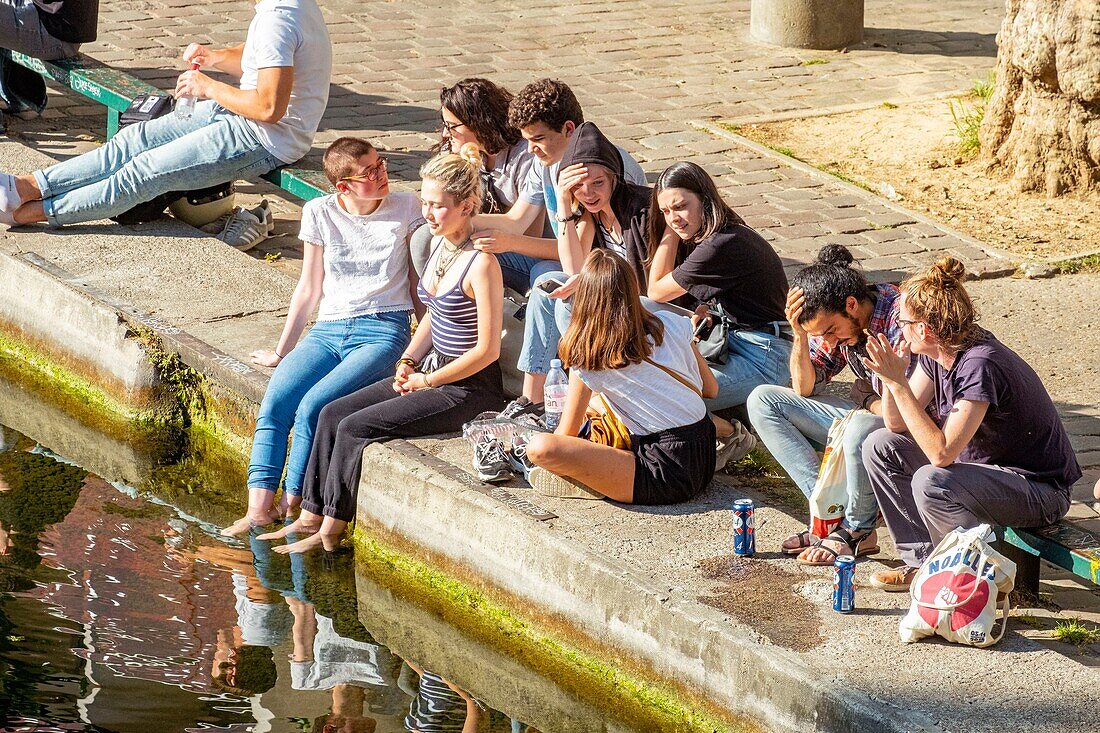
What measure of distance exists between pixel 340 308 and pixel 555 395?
1.20m

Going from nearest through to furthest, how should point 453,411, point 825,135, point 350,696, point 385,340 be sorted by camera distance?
point 350,696
point 453,411
point 385,340
point 825,135

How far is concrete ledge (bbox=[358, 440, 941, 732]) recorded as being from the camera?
4.26m

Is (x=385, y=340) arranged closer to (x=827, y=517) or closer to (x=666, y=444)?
(x=666, y=444)

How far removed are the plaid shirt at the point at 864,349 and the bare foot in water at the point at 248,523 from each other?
2.17 meters

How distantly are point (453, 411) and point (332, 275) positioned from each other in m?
0.95

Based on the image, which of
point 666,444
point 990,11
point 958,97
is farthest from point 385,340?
point 990,11

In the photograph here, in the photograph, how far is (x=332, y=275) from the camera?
638 centimetres

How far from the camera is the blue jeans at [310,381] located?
597cm

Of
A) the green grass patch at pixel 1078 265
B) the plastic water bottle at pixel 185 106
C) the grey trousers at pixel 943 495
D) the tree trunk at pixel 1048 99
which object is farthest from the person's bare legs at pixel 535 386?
the tree trunk at pixel 1048 99

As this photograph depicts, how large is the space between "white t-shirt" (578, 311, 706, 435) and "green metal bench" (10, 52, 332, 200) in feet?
9.15

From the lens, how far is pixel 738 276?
566 centimetres

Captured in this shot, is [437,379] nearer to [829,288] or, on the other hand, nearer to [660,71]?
[829,288]

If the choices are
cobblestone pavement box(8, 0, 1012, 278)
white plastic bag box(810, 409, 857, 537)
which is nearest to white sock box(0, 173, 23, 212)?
cobblestone pavement box(8, 0, 1012, 278)

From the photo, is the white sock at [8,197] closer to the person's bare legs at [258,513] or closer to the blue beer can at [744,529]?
the person's bare legs at [258,513]
